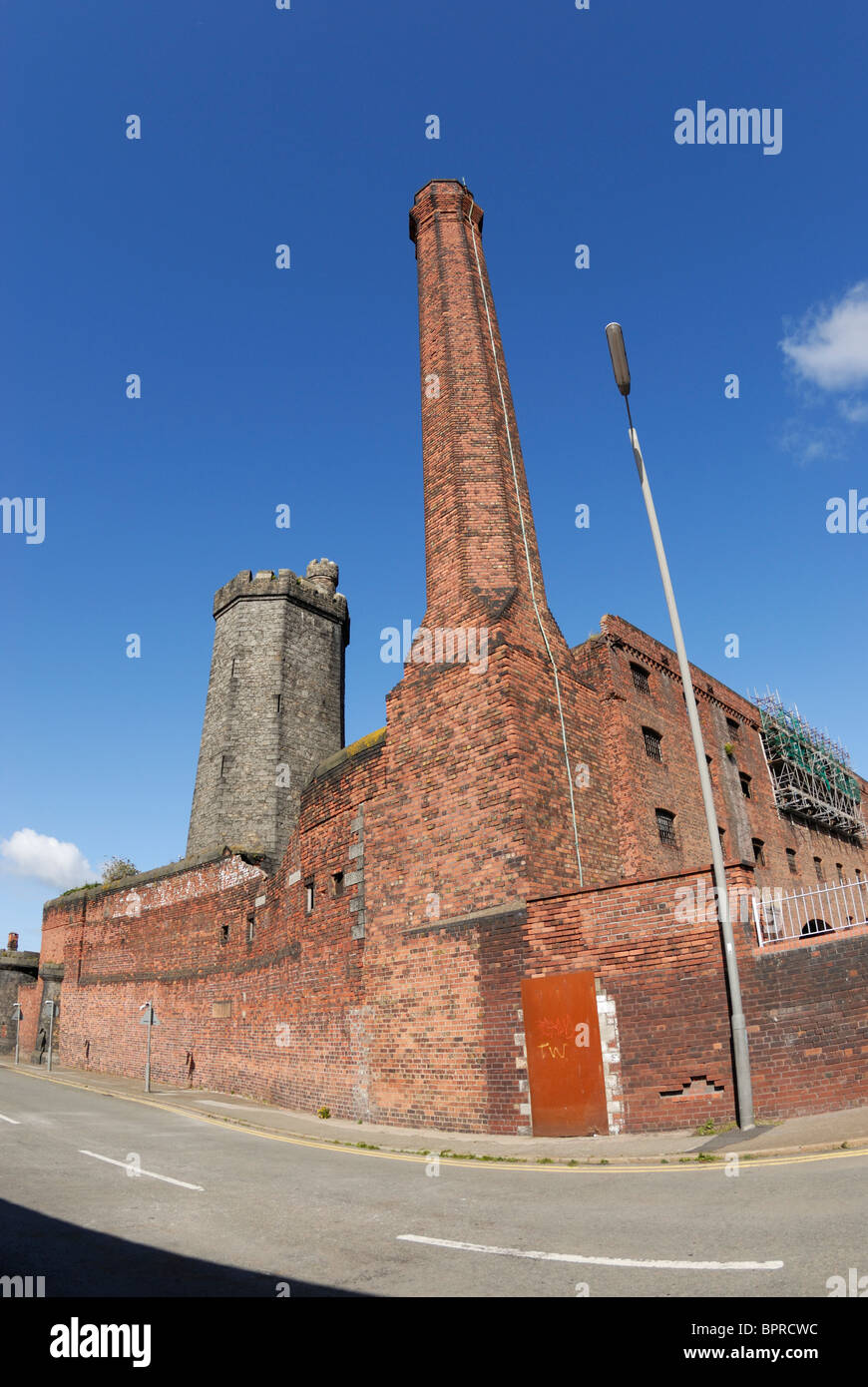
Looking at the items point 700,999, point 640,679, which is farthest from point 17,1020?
point 700,999

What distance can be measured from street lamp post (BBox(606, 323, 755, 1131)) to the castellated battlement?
23429 millimetres

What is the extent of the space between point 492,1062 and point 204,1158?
4214mm

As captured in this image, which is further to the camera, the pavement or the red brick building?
the red brick building

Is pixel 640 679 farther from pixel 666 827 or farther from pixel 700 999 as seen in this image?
pixel 700 999

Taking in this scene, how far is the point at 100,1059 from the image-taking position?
2805cm

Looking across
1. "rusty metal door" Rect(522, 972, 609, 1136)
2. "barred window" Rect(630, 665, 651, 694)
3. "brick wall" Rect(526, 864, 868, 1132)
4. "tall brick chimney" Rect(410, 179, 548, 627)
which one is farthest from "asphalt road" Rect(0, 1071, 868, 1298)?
"barred window" Rect(630, 665, 651, 694)

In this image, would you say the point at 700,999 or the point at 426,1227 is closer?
the point at 426,1227

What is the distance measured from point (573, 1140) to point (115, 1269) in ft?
23.1

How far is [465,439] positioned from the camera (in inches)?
675

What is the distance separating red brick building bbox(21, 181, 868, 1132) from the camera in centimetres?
1061

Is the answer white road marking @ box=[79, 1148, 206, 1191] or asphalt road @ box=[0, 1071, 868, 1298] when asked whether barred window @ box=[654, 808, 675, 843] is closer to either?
asphalt road @ box=[0, 1071, 868, 1298]

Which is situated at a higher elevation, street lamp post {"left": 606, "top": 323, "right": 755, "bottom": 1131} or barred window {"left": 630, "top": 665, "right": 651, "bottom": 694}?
barred window {"left": 630, "top": 665, "right": 651, "bottom": 694}
